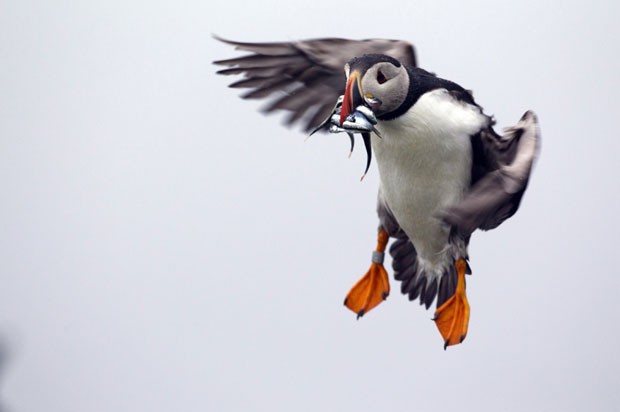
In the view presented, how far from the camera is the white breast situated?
339 centimetres

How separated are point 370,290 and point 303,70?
0.80m

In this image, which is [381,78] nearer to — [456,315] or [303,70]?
[303,70]

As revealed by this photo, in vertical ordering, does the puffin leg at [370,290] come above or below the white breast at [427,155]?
below

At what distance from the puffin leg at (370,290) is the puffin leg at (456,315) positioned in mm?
273

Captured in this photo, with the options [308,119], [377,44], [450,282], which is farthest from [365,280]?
[377,44]

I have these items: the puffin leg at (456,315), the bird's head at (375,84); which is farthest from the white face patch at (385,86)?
the puffin leg at (456,315)

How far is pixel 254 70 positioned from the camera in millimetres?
3773

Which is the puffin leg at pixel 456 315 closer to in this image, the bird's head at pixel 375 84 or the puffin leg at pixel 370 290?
the puffin leg at pixel 370 290

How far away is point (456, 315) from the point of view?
144 inches

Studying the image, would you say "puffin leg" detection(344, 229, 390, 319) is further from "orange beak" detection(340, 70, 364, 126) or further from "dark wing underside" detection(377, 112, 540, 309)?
"orange beak" detection(340, 70, 364, 126)

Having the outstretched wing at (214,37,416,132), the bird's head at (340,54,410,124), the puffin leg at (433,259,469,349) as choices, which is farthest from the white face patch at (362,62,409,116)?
the puffin leg at (433,259,469,349)

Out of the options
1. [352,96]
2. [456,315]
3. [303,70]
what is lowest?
[456,315]

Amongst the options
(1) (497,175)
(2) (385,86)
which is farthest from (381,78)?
(1) (497,175)

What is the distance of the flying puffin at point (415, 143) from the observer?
3182 millimetres
